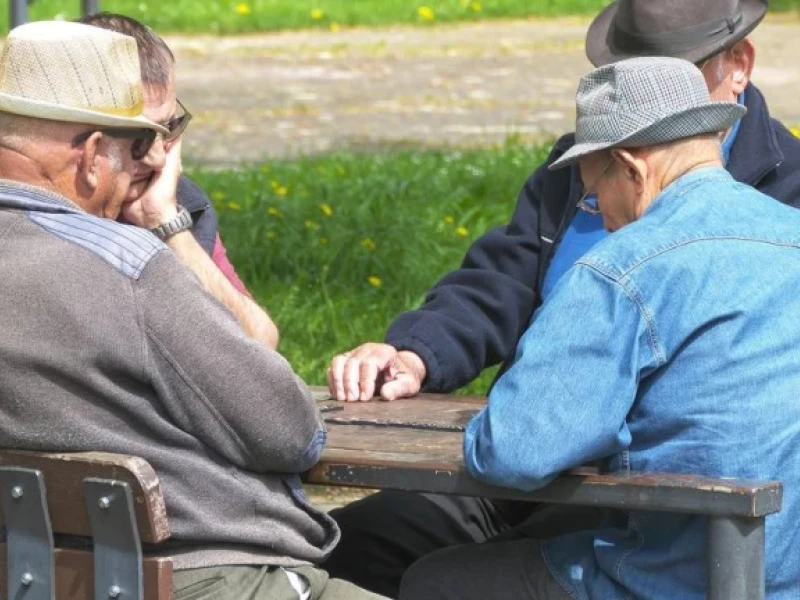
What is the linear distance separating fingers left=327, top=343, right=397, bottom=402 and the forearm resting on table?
20 centimetres

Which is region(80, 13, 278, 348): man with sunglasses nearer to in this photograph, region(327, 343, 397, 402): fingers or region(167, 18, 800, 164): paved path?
region(327, 343, 397, 402): fingers

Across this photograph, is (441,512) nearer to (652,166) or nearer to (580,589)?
(580,589)

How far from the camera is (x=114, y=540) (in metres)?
2.80

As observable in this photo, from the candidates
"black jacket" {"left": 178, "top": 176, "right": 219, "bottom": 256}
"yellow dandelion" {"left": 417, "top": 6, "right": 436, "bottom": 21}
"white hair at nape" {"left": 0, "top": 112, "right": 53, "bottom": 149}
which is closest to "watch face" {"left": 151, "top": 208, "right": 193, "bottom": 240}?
"black jacket" {"left": 178, "top": 176, "right": 219, "bottom": 256}

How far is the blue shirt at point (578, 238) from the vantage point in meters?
3.75

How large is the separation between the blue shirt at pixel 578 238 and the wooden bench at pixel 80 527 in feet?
4.33

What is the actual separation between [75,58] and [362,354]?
3.41ft

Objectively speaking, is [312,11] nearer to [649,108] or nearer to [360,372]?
[360,372]

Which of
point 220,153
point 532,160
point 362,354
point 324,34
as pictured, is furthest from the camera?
point 324,34

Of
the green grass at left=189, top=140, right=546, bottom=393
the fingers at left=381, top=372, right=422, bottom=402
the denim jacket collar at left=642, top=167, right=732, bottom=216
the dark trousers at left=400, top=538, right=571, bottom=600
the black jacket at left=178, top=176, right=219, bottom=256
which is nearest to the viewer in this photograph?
the denim jacket collar at left=642, top=167, right=732, bottom=216

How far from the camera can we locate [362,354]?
3.71 metres

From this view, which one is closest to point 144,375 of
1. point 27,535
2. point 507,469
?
point 27,535

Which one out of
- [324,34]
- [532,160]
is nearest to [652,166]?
→ [532,160]

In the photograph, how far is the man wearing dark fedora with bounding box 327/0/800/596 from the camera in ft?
12.2
